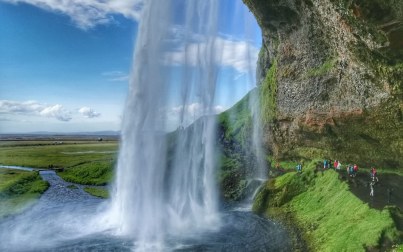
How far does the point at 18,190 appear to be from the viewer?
51.4 meters

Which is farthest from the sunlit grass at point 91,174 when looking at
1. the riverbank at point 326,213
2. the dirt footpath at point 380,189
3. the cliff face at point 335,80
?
the dirt footpath at point 380,189

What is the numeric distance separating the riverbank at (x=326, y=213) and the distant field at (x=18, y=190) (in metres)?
28.8

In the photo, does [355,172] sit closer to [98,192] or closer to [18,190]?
[98,192]

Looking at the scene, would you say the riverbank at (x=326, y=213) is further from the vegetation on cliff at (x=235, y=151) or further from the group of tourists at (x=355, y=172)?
the vegetation on cliff at (x=235, y=151)

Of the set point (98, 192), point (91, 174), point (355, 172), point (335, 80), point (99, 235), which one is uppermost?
point (335, 80)

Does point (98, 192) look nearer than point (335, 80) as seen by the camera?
No

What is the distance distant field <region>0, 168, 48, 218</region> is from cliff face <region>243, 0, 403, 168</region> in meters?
34.8

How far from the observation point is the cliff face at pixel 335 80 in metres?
23.0

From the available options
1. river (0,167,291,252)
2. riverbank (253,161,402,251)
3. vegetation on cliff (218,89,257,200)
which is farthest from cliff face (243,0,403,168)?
river (0,167,291,252)

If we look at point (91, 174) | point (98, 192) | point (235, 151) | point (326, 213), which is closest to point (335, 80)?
point (326, 213)

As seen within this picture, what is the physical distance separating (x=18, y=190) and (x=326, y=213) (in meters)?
44.4

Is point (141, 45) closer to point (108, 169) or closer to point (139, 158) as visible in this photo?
point (139, 158)

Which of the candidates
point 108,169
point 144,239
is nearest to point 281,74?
point 144,239

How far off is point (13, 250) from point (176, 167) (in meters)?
16.9
